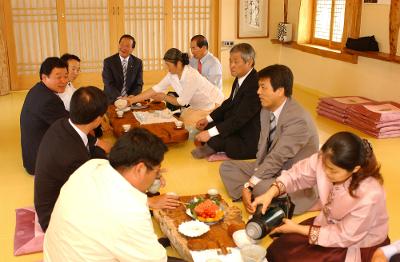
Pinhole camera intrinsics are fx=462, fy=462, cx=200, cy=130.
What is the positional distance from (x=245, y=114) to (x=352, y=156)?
6.99 feet

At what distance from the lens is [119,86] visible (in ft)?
19.3

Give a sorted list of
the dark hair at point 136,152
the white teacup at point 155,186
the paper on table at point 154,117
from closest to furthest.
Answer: the dark hair at point 136,152, the white teacup at point 155,186, the paper on table at point 154,117

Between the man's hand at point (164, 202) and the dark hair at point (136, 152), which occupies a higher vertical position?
the dark hair at point (136, 152)

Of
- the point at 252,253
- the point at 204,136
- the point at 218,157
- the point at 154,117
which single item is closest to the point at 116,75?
the point at 154,117

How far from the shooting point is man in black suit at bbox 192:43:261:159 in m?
4.20

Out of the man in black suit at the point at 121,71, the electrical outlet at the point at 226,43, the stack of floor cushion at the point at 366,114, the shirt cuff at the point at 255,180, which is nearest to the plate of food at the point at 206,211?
the shirt cuff at the point at 255,180

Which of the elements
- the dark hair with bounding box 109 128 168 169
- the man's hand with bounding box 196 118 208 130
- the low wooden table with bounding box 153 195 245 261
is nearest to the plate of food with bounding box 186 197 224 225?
the low wooden table with bounding box 153 195 245 261

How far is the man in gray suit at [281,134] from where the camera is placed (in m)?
3.23

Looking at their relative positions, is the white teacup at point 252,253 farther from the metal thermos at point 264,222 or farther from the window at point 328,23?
the window at point 328,23

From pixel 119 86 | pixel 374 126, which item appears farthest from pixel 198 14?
pixel 374 126

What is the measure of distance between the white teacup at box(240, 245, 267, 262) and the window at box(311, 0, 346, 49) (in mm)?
5186

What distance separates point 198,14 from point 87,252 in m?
6.99

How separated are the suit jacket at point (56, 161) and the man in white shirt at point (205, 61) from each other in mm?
3250

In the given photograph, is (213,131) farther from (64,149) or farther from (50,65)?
(64,149)
